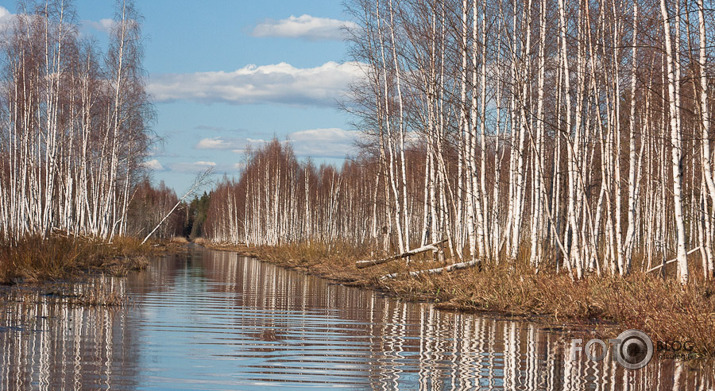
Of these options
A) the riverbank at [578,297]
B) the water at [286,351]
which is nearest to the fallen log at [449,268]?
the riverbank at [578,297]

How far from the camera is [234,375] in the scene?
6777 mm

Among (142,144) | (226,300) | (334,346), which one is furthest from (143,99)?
(334,346)

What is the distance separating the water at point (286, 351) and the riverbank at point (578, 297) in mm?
602

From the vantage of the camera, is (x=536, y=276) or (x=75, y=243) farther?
(x=75, y=243)

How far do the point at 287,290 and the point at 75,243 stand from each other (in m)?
6.63

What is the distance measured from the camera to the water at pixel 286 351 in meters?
6.55

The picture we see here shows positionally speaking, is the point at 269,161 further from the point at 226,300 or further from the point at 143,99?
the point at 226,300

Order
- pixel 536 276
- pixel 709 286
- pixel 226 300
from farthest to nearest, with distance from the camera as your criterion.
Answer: pixel 226 300 < pixel 536 276 < pixel 709 286

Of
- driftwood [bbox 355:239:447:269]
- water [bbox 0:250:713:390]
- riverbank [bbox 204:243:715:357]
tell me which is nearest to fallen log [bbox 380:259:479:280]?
riverbank [bbox 204:243:715:357]

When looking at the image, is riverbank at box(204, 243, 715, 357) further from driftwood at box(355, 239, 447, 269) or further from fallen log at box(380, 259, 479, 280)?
driftwood at box(355, 239, 447, 269)
